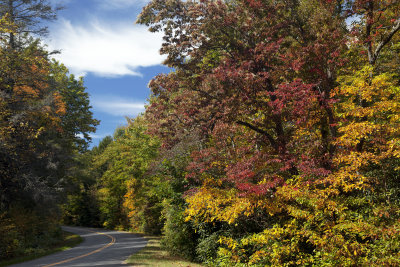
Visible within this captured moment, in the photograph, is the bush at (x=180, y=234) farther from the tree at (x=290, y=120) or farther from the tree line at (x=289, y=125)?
the tree at (x=290, y=120)

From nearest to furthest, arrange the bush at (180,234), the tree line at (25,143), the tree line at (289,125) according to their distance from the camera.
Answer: the tree line at (289,125)
the bush at (180,234)
the tree line at (25,143)

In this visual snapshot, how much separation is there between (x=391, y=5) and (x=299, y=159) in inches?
254

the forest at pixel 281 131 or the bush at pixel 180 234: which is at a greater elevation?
the forest at pixel 281 131

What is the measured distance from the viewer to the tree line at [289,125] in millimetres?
9125

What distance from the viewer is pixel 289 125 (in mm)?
11859

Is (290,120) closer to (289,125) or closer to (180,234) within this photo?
(289,125)

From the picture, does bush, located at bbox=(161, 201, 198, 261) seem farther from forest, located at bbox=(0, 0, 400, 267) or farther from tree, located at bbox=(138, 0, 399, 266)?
tree, located at bbox=(138, 0, 399, 266)

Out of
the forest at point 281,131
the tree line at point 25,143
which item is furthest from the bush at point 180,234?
the tree line at point 25,143

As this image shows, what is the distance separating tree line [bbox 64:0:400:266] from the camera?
9.12m

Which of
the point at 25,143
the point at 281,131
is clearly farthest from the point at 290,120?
the point at 25,143

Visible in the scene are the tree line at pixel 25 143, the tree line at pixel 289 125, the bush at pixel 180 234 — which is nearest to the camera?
the tree line at pixel 289 125

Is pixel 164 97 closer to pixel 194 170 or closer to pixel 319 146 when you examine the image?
pixel 194 170

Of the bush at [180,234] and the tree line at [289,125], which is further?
the bush at [180,234]

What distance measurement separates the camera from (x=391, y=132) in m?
9.35
